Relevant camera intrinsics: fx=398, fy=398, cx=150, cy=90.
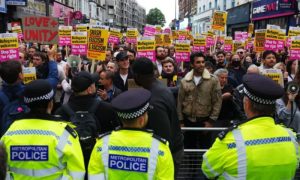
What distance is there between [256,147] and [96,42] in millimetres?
6317

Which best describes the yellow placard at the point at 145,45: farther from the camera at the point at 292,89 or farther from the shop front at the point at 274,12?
the shop front at the point at 274,12

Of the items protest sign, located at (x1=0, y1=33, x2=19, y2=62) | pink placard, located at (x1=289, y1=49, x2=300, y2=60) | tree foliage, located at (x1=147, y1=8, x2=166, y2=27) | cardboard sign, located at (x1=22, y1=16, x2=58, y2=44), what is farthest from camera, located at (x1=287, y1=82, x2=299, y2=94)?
tree foliage, located at (x1=147, y1=8, x2=166, y2=27)

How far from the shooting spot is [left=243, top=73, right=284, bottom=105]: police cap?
108 inches

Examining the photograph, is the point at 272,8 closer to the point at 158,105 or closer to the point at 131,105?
the point at 158,105

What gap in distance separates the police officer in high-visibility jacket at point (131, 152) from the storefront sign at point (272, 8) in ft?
90.0

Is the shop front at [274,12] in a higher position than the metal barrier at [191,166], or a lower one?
higher

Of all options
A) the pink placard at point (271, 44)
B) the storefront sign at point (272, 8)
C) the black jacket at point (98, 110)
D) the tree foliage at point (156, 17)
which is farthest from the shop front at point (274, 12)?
the tree foliage at point (156, 17)

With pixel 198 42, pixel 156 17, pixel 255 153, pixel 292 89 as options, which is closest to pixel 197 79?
pixel 292 89

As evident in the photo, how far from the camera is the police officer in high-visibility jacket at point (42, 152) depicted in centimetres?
290

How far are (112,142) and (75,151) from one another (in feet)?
1.18

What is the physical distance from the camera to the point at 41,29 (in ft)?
28.5

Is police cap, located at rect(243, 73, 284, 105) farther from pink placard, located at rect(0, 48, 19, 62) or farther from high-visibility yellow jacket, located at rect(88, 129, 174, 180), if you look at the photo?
pink placard, located at rect(0, 48, 19, 62)

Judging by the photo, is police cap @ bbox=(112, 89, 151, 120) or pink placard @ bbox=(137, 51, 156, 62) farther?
pink placard @ bbox=(137, 51, 156, 62)

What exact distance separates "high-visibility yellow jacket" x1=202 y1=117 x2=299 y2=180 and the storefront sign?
27.2 m
